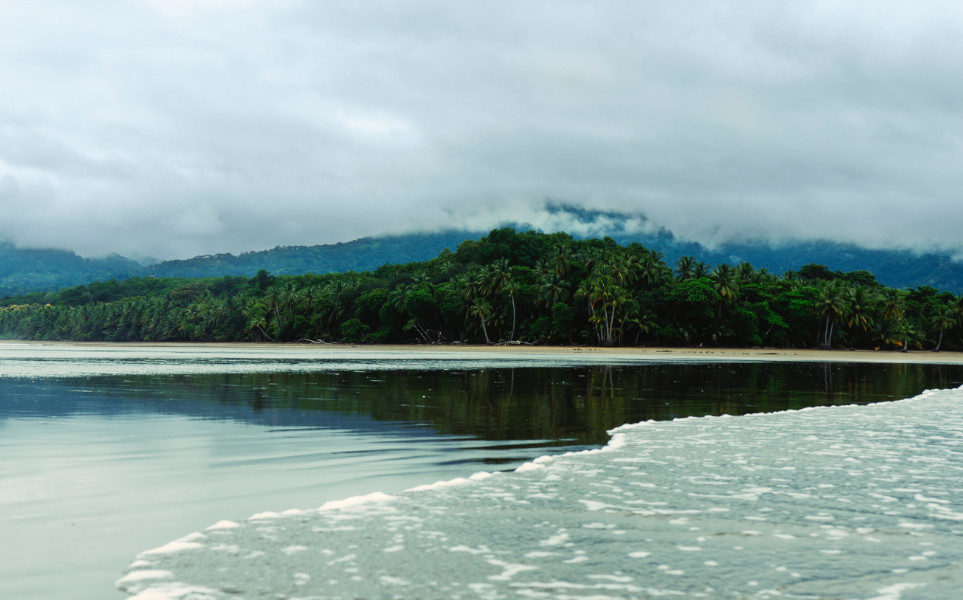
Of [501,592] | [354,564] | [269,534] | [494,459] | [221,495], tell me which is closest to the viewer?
[501,592]

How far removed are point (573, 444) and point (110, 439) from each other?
7953mm

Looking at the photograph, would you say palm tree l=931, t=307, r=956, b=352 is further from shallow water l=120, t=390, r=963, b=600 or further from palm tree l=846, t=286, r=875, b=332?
shallow water l=120, t=390, r=963, b=600

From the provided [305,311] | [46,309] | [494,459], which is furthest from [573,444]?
[46,309]

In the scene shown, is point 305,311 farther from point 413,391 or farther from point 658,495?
point 658,495

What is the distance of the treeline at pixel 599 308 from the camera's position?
96.6 m

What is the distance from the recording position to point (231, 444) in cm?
1241

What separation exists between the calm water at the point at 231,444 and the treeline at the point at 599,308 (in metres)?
70.8

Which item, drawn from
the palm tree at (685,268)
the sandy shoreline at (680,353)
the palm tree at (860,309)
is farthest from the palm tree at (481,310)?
the palm tree at (860,309)

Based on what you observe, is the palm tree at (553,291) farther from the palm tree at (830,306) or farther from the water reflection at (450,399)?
the water reflection at (450,399)

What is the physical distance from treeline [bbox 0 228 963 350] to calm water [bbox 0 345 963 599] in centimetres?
7085

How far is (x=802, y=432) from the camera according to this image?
14.9 meters

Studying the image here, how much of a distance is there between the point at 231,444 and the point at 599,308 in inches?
3392

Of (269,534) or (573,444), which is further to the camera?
(573,444)

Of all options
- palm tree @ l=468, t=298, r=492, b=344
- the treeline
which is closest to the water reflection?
the treeline
